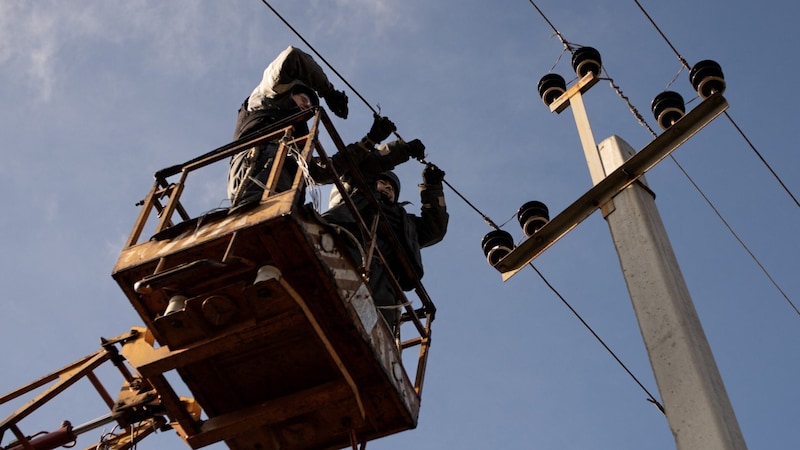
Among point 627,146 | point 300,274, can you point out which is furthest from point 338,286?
point 627,146

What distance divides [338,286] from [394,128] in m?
3.35

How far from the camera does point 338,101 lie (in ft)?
34.4

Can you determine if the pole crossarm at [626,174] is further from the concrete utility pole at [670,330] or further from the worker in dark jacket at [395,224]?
the worker in dark jacket at [395,224]

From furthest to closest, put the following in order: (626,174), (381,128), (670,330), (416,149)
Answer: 1. (416,149)
2. (381,128)
3. (626,174)
4. (670,330)

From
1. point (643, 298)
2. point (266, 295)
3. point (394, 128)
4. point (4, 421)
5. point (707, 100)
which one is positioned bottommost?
point (643, 298)

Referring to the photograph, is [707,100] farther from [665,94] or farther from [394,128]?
[394,128]

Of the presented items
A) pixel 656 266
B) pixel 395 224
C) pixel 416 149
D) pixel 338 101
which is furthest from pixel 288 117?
pixel 656 266

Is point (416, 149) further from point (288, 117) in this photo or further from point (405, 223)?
point (288, 117)

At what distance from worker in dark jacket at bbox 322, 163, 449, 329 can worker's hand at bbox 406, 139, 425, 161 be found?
5.5 inches

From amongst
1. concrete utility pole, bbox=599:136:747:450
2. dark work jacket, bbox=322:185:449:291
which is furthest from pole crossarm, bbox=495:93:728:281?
dark work jacket, bbox=322:185:449:291

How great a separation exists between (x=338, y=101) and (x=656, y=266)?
4.74 m

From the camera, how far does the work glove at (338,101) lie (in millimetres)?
10484

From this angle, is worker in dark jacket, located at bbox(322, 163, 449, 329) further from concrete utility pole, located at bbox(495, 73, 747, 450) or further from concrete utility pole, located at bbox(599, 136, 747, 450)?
concrete utility pole, located at bbox(599, 136, 747, 450)

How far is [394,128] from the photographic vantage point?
10453 mm
